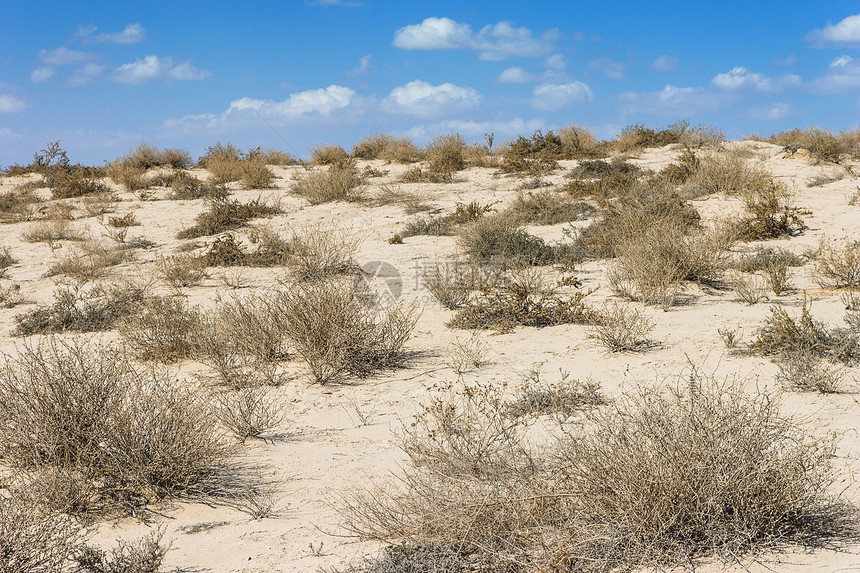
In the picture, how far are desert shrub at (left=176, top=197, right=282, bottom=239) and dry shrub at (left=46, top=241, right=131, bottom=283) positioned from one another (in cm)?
152

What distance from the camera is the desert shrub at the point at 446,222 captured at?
12.6m

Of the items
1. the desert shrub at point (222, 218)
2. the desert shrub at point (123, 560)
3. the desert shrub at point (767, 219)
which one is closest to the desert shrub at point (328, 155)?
the desert shrub at point (222, 218)

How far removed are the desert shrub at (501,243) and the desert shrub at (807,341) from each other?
4.24 m

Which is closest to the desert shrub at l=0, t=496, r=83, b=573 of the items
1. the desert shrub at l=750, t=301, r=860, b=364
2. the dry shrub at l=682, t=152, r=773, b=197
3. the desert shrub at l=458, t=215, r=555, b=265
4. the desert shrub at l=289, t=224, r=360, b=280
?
the desert shrub at l=750, t=301, r=860, b=364

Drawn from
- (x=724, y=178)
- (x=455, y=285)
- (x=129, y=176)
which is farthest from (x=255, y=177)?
(x=724, y=178)

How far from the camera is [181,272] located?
33.5 feet

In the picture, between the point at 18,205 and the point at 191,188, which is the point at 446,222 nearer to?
the point at 191,188

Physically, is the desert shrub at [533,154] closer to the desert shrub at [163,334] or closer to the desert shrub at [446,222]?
the desert shrub at [446,222]

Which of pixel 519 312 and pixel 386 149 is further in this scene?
pixel 386 149

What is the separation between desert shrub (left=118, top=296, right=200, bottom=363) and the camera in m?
6.89

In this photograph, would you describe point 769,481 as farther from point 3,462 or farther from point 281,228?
point 281,228

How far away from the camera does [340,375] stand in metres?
6.40

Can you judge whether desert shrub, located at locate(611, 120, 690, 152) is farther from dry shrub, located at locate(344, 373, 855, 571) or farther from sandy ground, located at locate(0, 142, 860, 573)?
dry shrub, located at locate(344, 373, 855, 571)

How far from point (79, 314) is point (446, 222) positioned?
21.9ft
